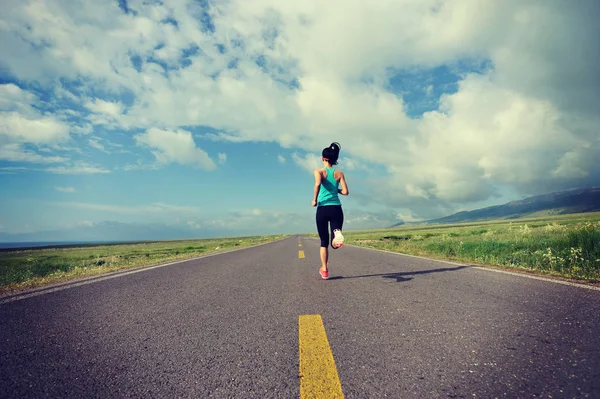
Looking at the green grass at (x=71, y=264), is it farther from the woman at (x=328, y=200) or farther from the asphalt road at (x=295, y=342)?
the woman at (x=328, y=200)

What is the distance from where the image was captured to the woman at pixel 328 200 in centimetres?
580

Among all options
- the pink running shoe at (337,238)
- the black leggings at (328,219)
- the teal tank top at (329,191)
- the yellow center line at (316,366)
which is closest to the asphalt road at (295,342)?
the yellow center line at (316,366)

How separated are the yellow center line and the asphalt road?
0.05 metres

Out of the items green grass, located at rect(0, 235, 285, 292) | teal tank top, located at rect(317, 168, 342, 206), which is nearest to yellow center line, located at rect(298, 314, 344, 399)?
teal tank top, located at rect(317, 168, 342, 206)

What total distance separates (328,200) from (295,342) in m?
3.53

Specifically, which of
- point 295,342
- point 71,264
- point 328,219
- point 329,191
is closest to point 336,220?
point 328,219

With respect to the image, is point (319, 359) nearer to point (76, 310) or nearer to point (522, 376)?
point (522, 376)

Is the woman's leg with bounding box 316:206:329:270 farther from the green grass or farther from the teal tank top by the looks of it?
the green grass

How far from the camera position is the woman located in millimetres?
5801

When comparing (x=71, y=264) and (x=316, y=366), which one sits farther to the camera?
(x=71, y=264)

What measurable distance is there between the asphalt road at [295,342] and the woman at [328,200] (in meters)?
1.21

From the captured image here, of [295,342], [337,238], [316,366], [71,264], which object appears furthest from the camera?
[71,264]

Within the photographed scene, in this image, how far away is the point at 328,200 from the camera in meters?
5.84

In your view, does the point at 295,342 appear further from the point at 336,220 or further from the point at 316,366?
the point at 336,220
